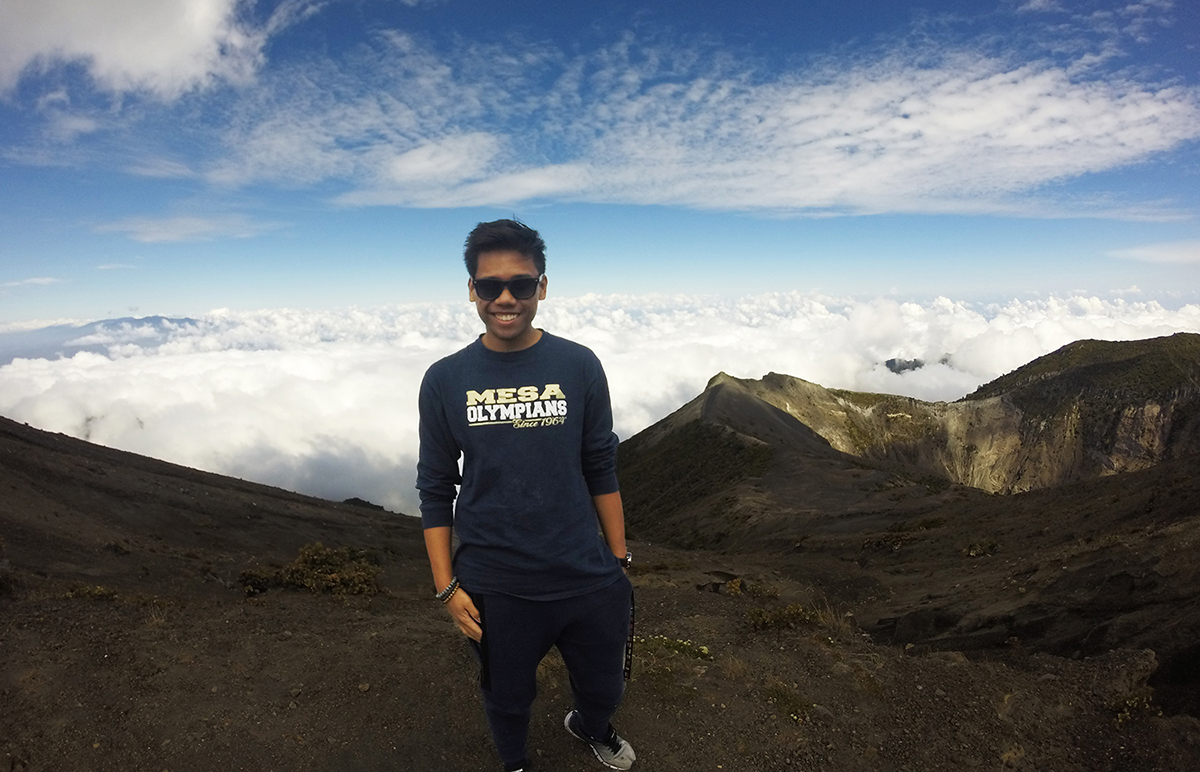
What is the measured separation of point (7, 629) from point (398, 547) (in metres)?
21.6

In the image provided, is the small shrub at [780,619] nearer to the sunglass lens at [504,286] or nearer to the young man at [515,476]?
the young man at [515,476]

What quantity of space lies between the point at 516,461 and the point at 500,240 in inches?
46.4

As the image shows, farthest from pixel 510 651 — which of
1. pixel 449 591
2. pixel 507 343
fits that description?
pixel 507 343

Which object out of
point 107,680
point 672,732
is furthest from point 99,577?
point 672,732

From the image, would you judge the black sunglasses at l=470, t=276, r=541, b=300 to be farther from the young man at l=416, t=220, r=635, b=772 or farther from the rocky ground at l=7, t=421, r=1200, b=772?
the rocky ground at l=7, t=421, r=1200, b=772

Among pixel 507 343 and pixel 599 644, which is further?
pixel 599 644

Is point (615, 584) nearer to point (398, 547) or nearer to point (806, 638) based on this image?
point (806, 638)

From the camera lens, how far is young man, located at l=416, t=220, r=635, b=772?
9.91 ft

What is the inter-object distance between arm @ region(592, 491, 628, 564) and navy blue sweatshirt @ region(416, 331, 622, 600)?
25cm

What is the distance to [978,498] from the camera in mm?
26719

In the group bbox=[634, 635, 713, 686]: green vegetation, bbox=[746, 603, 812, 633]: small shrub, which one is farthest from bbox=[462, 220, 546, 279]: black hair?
bbox=[746, 603, 812, 633]: small shrub

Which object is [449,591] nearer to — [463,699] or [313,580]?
[463,699]

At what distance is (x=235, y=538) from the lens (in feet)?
77.8

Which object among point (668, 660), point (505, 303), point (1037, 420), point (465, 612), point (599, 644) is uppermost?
point (505, 303)
